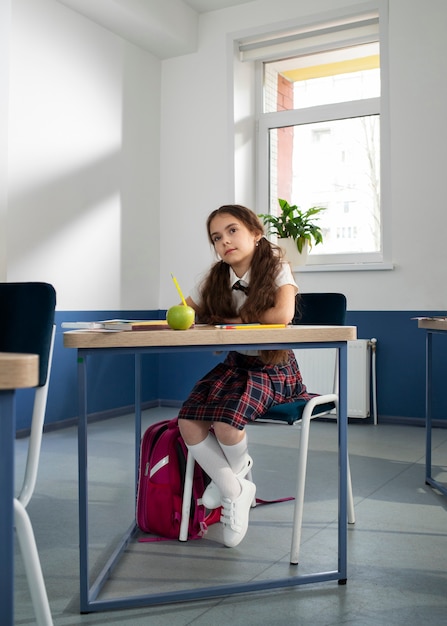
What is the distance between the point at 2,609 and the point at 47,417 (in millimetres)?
3373

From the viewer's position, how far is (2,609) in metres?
0.79

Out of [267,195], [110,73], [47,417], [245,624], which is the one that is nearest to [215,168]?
[267,195]

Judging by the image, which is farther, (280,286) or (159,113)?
(159,113)

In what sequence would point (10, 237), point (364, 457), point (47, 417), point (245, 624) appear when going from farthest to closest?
point (47, 417)
point (10, 237)
point (364, 457)
point (245, 624)

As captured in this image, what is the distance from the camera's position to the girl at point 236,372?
A: 6.31ft

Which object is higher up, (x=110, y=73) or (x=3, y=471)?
(x=110, y=73)

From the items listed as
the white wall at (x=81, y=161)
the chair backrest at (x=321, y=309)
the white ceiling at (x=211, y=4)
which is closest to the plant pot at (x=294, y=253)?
the white wall at (x=81, y=161)

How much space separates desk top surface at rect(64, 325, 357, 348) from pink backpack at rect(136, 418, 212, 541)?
661 mm

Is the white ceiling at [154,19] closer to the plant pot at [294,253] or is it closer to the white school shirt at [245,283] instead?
the plant pot at [294,253]

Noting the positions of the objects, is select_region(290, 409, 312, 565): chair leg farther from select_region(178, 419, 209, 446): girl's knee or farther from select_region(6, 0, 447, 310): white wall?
select_region(6, 0, 447, 310): white wall

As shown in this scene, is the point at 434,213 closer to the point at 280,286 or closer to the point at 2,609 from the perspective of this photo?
the point at 280,286

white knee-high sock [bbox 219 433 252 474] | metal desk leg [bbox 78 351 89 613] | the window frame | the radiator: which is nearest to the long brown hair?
white knee-high sock [bbox 219 433 252 474]

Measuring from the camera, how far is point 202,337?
1636 mm

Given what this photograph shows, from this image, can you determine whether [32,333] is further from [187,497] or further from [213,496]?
[187,497]
